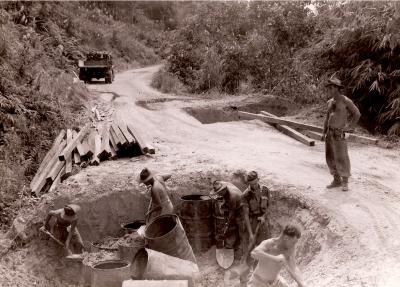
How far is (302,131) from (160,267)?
9.29m

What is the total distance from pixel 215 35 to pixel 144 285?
2164 centimetres

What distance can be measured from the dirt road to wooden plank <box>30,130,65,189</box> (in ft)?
7.12

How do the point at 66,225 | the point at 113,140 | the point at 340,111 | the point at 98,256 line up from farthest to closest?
the point at 113,140
the point at 98,256
the point at 66,225
the point at 340,111

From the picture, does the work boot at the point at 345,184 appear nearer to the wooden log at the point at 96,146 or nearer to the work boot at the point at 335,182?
the work boot at the point at 335,182

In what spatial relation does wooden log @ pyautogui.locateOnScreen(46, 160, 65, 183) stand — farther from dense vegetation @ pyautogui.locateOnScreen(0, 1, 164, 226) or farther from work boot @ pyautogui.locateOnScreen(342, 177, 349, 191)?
work boot @ pyautogui.locateOnScreen(342, 177, 349, 191)

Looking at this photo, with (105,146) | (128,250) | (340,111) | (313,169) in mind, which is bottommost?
(128,250)

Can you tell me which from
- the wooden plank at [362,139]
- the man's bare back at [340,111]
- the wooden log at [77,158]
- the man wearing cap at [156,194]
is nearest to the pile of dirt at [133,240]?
the man wearing cap at [156,194]

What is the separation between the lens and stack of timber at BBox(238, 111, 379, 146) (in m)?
13.0

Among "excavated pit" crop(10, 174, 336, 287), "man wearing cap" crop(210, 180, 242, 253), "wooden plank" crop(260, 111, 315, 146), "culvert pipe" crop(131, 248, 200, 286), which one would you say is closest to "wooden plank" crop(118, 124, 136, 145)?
"excavated pit" crop(10, 174, 336, 287)

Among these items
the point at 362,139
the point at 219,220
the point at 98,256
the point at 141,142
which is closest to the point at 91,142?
the point at 141,142

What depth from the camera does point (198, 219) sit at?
930 cm

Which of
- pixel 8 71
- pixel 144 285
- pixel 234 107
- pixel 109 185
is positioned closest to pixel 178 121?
pixel 234 107

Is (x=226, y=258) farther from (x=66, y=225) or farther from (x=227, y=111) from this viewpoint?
(x=227, y=111)

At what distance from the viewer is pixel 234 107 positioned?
19.3 metres
